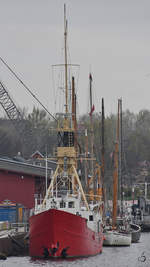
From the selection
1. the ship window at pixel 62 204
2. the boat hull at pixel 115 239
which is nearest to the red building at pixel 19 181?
the boat hull at pixel 115 239

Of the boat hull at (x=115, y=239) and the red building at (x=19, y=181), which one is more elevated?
the red building at (x=19, y=181)

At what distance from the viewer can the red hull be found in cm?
5044

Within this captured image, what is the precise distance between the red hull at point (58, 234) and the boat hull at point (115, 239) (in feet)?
52.3

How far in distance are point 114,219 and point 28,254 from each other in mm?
15331

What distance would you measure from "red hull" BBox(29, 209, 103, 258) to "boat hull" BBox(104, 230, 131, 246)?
52.3 feet

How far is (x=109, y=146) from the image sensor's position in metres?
149

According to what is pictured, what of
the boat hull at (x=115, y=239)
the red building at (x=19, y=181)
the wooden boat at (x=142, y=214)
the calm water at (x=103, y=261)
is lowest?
the calm water at (x=103, y=261)

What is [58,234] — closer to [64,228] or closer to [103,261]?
[64,228]

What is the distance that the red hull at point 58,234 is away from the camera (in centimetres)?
5044

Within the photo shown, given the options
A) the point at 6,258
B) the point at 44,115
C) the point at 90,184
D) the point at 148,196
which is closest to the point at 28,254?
the point at 6,258

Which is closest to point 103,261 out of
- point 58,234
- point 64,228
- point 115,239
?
point 64,228

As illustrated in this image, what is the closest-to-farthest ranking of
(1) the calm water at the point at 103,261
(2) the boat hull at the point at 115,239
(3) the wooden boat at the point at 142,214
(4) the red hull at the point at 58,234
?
1. (1) the calm water at the point at 103,261
2. (4) the red hull at the point at 58,234
3. (2) the boat hull at the point at 115,239
4. (3) the wooden boat at the point at 142,214

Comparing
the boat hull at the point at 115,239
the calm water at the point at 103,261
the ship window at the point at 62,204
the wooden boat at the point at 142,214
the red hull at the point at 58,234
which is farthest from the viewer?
the wooden boat at the point at 142,214

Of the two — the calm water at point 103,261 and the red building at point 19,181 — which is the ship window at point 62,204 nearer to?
the calm water at point 103,261
